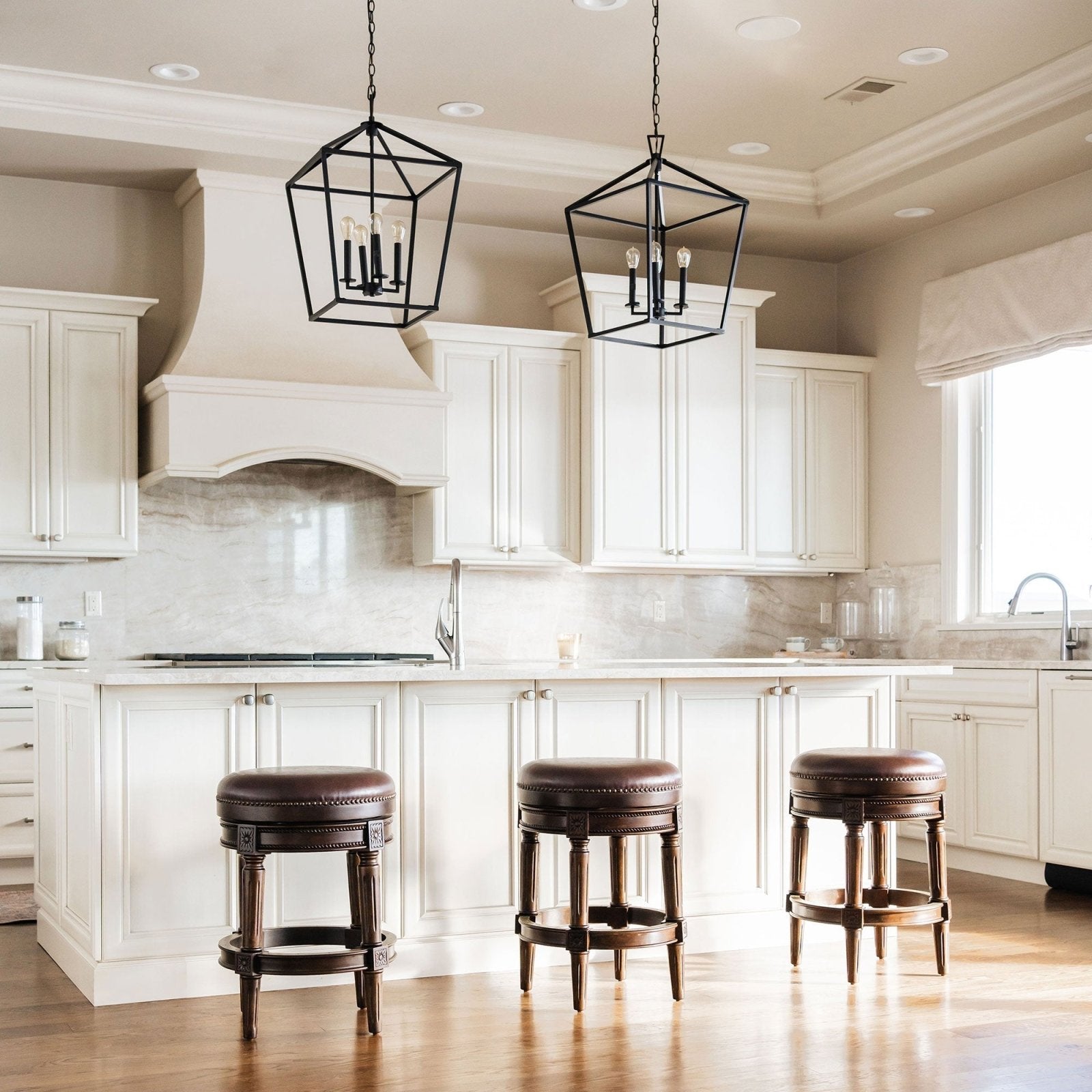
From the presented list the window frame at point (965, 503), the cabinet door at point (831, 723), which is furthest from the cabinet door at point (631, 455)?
the cabinet door at point (831, 723)

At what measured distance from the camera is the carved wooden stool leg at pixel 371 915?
3.23m

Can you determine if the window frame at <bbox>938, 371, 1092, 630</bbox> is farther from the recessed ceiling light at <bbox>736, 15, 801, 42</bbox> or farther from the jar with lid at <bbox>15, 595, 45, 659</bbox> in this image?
the jar with lid at <bbox>15, 595, 45, 659</bbox>

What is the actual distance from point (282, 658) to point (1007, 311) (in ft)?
11.1

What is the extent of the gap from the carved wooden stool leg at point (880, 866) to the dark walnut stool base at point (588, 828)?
0.68 m

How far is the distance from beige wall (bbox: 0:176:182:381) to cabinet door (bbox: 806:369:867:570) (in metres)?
3.04

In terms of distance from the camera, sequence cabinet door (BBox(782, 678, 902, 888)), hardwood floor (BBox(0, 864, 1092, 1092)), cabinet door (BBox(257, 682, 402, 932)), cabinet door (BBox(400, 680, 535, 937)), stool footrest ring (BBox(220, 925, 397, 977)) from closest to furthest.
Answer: hardwood floor (BBox(0, 864, 1092, 1092)) < stool footrest ring (BBox(220, 925, 397, 977)) < cabinet door (BBox(257, 682, 402, 932)) < cabinet door (BBox(400, 680, 535, 937)) < cabinet door (BBox(782, 678, 902, 888))

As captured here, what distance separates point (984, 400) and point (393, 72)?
9.60 feet

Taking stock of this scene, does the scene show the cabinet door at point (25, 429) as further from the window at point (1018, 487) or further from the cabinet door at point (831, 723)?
the window at point (1018, 487)

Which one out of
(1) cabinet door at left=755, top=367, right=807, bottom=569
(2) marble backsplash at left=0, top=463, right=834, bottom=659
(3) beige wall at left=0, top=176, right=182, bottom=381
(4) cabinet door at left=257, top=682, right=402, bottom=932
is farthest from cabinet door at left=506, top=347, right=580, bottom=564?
(4) cabinet door at left=257, top=682, right=402, bottom=932

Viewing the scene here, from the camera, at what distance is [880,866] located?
398 cm

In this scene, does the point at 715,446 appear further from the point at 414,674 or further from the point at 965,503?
the point at 414,674

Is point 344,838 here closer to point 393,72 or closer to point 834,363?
point 393,72

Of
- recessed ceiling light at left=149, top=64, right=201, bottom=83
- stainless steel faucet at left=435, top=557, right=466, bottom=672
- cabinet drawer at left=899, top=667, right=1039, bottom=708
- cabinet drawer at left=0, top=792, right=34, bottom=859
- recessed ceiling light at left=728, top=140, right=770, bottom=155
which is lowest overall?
cabinet drawer at left=0, top=792, right=34, bottom=859

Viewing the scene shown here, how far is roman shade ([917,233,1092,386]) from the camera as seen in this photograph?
5.54m
